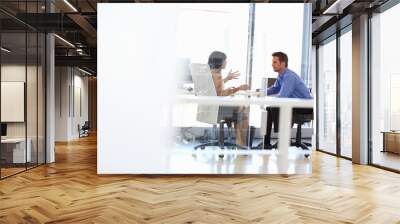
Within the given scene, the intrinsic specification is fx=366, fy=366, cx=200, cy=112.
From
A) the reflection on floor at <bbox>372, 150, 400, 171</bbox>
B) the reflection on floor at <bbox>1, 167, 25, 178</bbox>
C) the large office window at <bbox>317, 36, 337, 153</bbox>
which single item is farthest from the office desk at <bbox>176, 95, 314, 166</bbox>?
the large office window at <bbox>317, 36, 337, 153</bbox>

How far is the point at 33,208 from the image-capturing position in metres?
3.56

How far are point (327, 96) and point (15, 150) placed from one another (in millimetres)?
6900

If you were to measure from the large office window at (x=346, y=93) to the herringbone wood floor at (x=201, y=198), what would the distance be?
182 cm

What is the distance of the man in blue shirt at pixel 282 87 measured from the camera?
5.28 m

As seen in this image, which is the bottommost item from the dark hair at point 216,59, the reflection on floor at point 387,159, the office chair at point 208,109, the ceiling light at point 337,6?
the reflection on floor at point 387,159

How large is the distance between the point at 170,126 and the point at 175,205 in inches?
68.7

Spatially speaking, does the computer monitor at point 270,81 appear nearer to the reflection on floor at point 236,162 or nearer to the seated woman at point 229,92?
the seated woman at point 229,92

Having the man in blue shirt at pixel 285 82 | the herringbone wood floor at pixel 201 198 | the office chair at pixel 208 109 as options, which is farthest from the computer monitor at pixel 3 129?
the man in blue shirt at pixel 285 82

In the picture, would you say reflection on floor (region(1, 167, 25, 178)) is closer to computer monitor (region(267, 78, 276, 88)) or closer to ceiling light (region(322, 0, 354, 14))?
computer monitor (region(267, 78, 276, 88))

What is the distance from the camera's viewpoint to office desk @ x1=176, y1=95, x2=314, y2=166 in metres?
5.24

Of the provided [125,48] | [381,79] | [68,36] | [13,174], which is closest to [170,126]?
[125,48]

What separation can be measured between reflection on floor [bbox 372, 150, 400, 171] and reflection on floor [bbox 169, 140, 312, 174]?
5.65 ft

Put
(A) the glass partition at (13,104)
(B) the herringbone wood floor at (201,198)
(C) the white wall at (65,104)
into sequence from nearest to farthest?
(B) the herringbone wood floor at (201,198)
(A) the glass partition at (13,104)
(C) the white wall at (65,104)

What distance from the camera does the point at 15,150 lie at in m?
5.80
